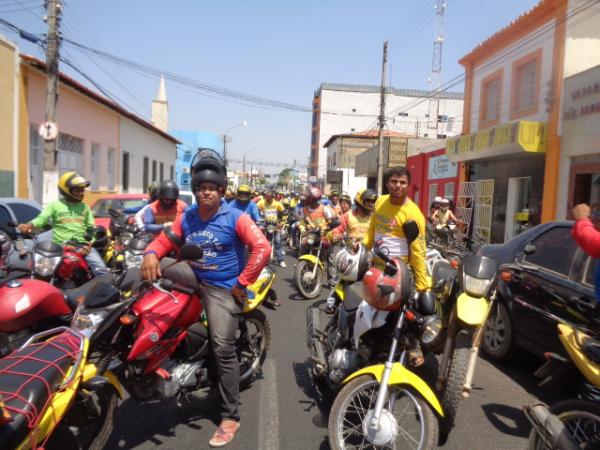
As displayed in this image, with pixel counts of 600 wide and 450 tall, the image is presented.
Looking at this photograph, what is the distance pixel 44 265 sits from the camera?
199 inches

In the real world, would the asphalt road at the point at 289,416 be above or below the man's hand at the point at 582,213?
below

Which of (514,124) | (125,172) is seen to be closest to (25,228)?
(514,124)

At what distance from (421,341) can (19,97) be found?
577 inches

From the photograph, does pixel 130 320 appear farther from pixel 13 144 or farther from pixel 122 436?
pixel 13 144

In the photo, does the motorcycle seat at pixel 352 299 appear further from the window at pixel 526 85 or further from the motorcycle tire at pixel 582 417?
the window at pixel 526 85

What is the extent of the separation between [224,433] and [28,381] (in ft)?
5.00

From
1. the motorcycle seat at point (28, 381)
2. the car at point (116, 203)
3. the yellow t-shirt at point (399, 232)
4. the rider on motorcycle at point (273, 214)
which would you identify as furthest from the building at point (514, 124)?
the motorcycle seat at point (28, 381)

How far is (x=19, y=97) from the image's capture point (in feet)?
45.6

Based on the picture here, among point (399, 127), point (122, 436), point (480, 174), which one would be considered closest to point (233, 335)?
point (122, 436)

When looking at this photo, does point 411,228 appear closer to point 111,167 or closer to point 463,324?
point 463,324

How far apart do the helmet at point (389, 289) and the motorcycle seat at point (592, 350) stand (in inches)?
39.3

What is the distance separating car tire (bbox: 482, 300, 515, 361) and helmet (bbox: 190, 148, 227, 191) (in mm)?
3343

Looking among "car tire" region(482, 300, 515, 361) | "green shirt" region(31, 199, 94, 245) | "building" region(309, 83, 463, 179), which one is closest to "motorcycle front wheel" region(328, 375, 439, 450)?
"car tire" region(482, 300, 515, 361)

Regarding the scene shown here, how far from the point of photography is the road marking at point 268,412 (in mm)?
3369
